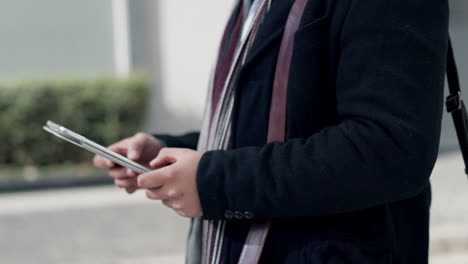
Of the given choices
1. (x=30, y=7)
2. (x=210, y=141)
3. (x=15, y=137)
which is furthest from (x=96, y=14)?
(x=210, y=141)

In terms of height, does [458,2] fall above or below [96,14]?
above

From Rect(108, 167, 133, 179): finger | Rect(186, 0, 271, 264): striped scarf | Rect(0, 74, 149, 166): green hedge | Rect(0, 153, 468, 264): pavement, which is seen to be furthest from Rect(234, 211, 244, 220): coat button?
Rect(0, 74, 149, 166): green hedge

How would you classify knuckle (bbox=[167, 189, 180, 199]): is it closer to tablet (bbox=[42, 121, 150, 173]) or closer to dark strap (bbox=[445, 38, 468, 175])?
tablet (bbox=[42, 121, 150, 173])

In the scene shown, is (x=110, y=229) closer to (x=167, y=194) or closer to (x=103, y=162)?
(x=103, y=162)

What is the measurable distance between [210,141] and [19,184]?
6.45 meters

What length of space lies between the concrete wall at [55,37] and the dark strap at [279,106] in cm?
716

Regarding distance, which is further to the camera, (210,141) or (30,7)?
(30,7)

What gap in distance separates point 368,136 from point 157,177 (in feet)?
1.21

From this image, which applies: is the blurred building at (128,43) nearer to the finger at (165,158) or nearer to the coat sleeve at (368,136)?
the finger at (165,158)

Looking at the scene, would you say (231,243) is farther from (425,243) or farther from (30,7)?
(30,7)

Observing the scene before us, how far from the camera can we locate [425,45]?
994mm

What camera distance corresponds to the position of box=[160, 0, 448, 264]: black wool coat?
0.99 meters

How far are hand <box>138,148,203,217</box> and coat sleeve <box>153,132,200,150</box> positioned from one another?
1.17ft

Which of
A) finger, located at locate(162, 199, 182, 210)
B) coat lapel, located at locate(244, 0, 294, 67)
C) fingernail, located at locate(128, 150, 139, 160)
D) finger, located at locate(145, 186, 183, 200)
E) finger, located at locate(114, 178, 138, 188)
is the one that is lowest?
finger, located at locate(114, 178, 138, 188)
